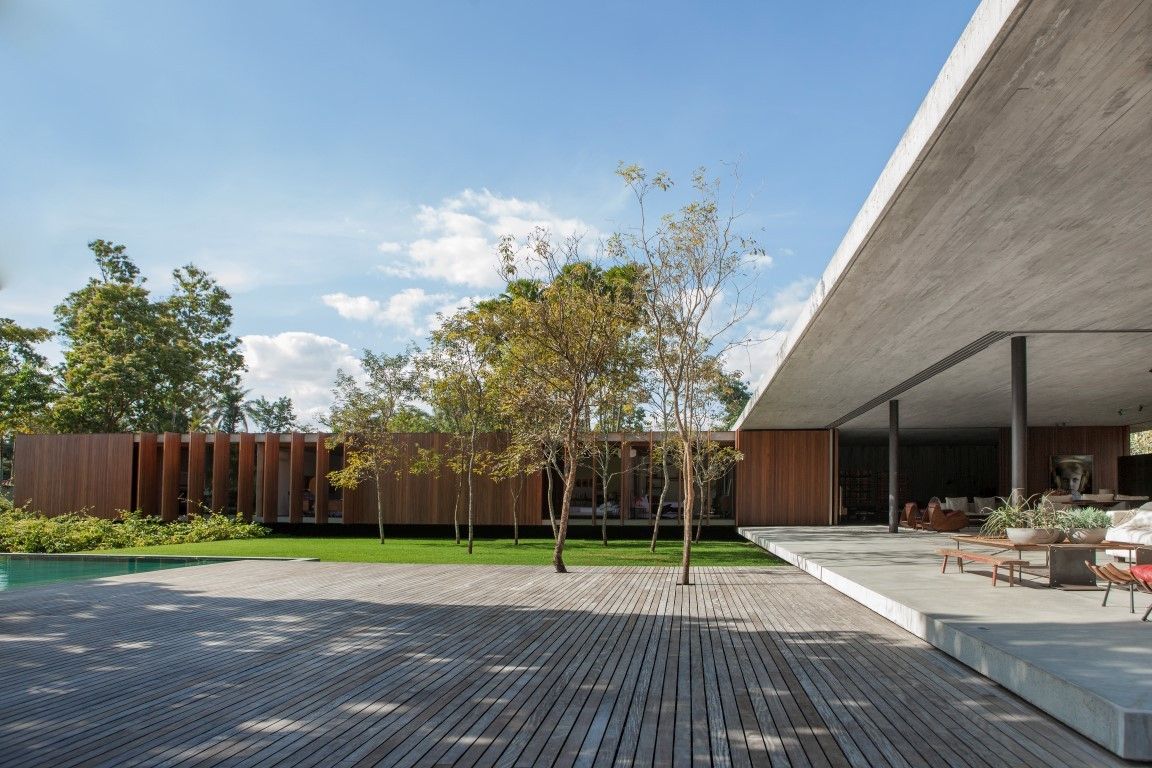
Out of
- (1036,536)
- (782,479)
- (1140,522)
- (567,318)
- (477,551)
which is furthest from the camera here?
(782,479)

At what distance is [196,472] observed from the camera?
2150 cm

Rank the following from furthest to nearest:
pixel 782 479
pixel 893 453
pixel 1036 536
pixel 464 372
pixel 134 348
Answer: pixel 134 348, pixel 782 479, pixel 893 453, pixel 464 372, pixel 1036 536

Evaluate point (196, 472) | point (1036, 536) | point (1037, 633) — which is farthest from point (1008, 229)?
point (196, 472)

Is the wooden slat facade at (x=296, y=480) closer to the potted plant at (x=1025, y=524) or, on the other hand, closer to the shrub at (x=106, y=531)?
the shrub at (x=106, y=531)

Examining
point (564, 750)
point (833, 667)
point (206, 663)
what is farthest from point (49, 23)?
point (833, 667)

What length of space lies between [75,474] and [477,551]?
41.9 ft

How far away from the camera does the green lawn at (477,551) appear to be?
13.9 meters

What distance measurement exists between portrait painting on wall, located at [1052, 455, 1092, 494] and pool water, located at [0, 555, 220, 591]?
20.9 meters

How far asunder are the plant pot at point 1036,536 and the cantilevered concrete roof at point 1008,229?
8.56ft

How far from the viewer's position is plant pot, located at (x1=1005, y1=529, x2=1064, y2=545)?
826 cm

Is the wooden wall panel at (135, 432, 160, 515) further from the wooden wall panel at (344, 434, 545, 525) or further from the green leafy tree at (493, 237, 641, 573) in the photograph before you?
the green leafy tree at (493, 237, 641, 573)

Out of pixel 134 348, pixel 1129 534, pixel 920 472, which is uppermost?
pixel 134 348

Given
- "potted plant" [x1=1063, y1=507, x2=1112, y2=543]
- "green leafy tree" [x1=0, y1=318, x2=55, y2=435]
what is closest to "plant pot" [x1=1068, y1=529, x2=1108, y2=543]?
"potted plant" [x1=1063, y1=507, x2=1112, y2=543]

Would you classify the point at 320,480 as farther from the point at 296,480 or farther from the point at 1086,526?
the point at 1086,526
